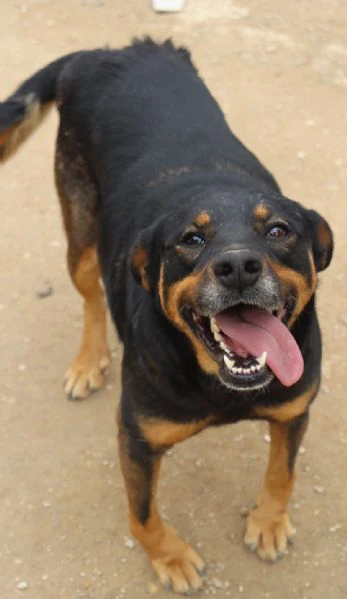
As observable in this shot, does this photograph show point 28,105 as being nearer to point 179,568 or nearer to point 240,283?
point 240,283

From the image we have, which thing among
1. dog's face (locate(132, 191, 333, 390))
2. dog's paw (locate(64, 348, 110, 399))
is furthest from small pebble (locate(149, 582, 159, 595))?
dog's face (locate(132, 191, 333, 390))

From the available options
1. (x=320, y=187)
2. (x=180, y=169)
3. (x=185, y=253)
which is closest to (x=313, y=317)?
(x=185, y=253)

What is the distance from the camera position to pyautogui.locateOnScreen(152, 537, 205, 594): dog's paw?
14.6 ft


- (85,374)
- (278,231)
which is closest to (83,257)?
(85,374)

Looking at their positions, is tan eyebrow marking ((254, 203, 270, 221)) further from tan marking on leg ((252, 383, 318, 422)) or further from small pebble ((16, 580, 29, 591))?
small pebble ((16, 580, 29, 591))

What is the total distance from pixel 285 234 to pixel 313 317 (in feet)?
1.55

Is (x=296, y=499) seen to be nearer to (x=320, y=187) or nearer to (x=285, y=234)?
(x=285, y=234)

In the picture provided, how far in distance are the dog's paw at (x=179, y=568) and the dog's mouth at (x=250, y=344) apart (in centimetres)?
135

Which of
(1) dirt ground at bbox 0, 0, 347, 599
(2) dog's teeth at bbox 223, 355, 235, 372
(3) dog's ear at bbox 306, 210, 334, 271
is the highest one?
(3) dog's ear at bbox 306, 210, 334, 271

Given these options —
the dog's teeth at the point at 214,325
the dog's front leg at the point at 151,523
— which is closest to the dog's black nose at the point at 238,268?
the dog's teeth at the point at 214,325

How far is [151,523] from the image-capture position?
14.1 ft

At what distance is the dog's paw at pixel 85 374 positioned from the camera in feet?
17.8

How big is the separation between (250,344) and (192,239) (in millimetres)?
455

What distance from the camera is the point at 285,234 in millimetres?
3479
